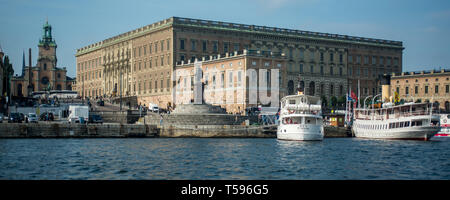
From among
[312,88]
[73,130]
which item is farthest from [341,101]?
[73,130]

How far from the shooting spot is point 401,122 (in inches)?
2940

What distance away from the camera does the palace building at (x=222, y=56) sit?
4867 inches

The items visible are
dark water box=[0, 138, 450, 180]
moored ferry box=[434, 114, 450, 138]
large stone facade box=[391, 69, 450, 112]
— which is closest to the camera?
dark water box=[0, 138, 450, 180]

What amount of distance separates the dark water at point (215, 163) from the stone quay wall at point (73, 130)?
12365 millimetres

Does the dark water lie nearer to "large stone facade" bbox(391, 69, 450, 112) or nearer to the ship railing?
the ship railing

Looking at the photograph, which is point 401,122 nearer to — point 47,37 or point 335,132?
point 335,132

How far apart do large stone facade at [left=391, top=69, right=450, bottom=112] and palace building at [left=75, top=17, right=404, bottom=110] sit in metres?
7.92

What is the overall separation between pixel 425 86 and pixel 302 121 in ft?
249

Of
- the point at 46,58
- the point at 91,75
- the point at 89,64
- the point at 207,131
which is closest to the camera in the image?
the point at 207,131

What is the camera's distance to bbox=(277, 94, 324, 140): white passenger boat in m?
68.4

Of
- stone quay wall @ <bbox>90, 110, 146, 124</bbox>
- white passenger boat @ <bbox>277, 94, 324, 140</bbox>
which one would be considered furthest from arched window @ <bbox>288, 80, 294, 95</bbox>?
white passenger boat @ <bbox>277, 94, 324, 140</bbox>

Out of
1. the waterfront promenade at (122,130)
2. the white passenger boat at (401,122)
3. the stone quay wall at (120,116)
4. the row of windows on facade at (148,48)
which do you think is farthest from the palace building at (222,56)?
the white passenger boat at (401,122)
